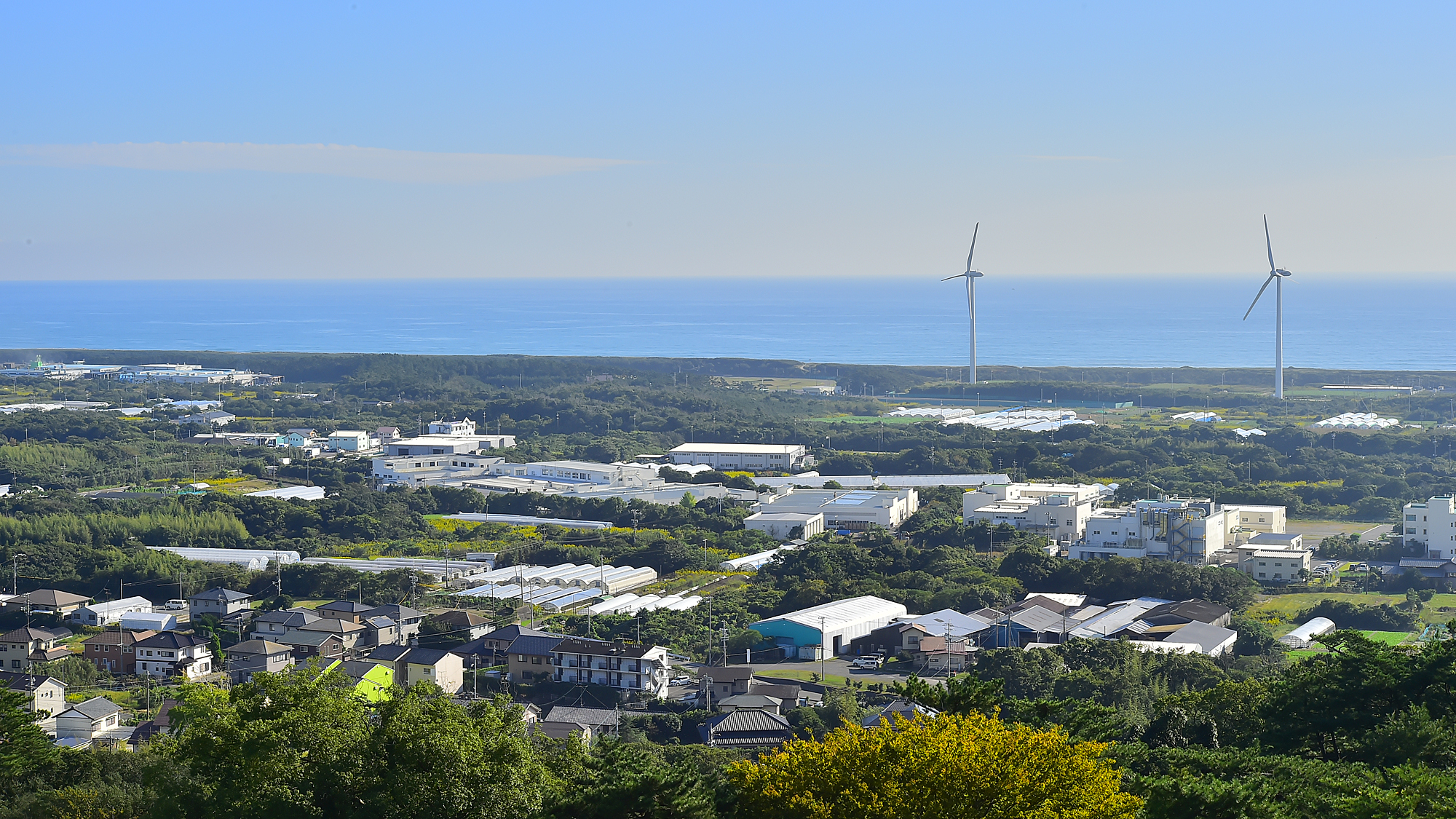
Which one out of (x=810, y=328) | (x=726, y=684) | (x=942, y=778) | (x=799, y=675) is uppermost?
(x=810, y=328)

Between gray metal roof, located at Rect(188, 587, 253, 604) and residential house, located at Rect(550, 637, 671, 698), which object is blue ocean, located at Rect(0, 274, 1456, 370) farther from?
residential house, located at Rect(550, 637, 671, 698)

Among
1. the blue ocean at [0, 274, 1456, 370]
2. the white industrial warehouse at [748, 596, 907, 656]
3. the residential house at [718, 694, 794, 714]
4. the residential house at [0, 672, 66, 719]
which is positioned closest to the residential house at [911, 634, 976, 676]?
the white industrial warehouse at [748, 596, 907, 656]

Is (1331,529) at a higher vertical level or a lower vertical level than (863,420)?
lower

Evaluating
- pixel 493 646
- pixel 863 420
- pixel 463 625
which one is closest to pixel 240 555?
pixel 463 625

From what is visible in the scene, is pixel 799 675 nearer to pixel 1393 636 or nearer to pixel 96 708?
pixel 96 708

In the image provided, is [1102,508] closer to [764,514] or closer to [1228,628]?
[764,514]

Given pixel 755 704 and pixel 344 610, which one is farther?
pixel 344 610

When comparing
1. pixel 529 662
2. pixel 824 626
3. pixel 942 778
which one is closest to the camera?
pixel 942 778
